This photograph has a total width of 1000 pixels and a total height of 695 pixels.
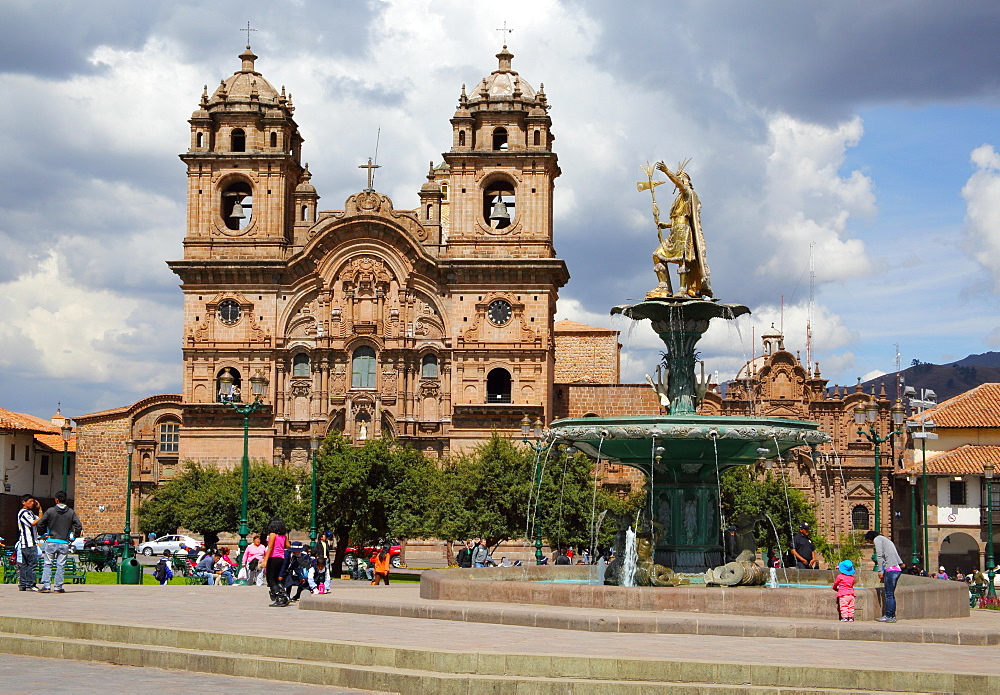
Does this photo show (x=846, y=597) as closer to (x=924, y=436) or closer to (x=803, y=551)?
(x=803, y=551)

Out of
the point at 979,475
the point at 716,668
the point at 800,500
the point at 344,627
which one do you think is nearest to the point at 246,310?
the point at 800,500

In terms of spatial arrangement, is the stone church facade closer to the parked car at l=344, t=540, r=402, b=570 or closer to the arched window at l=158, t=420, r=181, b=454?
the parked car at l=344, t=540, r=402, b=570

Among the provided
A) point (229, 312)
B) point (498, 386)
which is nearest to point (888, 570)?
point (498, 386)

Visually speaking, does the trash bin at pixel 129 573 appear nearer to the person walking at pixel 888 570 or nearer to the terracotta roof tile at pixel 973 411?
the person walking at pixel 888 570

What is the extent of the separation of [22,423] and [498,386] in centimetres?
2538

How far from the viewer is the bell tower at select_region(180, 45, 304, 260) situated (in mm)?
55781

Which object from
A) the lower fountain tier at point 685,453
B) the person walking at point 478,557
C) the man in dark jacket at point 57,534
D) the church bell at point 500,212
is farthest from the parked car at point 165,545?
the lower fountain tier at point 685,453

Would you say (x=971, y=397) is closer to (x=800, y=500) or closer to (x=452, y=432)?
(x=800, y=500)

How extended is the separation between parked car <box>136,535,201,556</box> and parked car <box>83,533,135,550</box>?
25.6 inches

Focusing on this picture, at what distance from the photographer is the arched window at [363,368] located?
5522 centimetres

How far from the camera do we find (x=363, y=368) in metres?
55.3

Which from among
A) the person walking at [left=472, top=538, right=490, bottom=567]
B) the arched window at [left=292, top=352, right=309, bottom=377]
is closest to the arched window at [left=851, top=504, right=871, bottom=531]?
the arched window at [left=292, top=352, right=309, bottom=377]

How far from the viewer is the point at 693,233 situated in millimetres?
19609

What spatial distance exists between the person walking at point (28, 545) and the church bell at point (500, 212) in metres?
38.2
